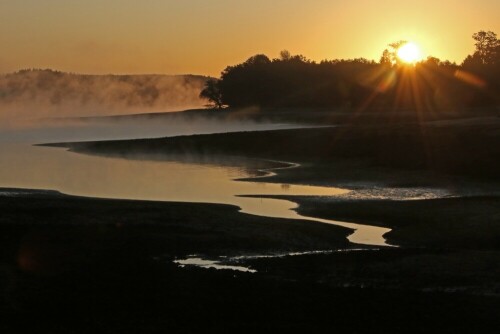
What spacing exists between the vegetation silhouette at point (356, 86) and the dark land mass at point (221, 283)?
80.0 m

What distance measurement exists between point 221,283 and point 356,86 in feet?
362

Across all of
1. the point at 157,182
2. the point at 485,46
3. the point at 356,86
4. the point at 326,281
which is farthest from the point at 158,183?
the point at 485,46

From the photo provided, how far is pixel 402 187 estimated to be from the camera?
40406 mm

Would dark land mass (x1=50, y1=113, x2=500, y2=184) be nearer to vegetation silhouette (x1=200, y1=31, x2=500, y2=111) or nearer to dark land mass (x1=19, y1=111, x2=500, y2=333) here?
dark land mass (x1=19, y1=111, x2=500, y2=333)

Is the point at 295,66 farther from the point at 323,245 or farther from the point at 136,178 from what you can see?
the point at 323,245

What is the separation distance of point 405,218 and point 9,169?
92.3ft

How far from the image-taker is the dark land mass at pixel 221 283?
17.2 meters

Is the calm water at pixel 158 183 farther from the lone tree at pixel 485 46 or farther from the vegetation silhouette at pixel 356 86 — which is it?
the lone tree at pixel 485 46

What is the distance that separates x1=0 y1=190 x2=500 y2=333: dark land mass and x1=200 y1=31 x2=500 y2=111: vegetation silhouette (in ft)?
263

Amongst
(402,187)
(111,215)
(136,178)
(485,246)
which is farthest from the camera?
(136,178)

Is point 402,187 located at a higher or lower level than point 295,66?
lower

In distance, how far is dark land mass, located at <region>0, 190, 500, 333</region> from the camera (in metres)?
17.2

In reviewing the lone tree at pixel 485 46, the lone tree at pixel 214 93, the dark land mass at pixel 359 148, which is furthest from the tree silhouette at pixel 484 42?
the dark land mass at pixel 359 148

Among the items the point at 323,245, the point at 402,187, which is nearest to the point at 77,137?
the point at 402,187
